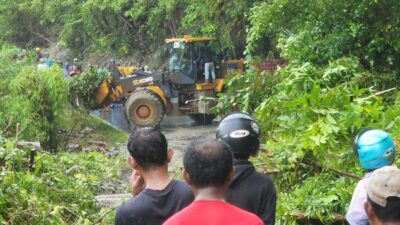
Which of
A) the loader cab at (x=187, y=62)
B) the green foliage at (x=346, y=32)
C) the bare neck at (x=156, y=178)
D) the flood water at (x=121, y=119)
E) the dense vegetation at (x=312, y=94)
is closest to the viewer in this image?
the bare neck at (x=156, y=178)

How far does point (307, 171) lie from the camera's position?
549cm

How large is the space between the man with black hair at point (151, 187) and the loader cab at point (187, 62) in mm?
14112

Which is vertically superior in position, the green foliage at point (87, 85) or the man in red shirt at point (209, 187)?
the green foliage at point (87, 85)

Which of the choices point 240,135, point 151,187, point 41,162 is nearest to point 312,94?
point 240,135

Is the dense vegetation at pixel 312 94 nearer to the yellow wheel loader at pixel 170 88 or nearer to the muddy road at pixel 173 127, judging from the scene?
the yellow wheel loader at pixel 170 88

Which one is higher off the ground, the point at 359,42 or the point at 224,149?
the point at 359,42

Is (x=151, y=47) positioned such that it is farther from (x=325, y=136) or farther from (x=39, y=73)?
(x=325, y=136)

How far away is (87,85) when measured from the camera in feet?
56.8

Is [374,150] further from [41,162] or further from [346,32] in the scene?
[346,32]

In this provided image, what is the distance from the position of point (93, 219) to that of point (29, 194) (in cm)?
81

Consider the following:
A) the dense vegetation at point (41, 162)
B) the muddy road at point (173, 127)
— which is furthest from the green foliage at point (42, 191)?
the muddy road at point (173, 127)

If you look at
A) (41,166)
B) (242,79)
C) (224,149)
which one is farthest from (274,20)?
(224,149)

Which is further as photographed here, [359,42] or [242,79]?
[242,79]

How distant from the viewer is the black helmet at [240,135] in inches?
132
